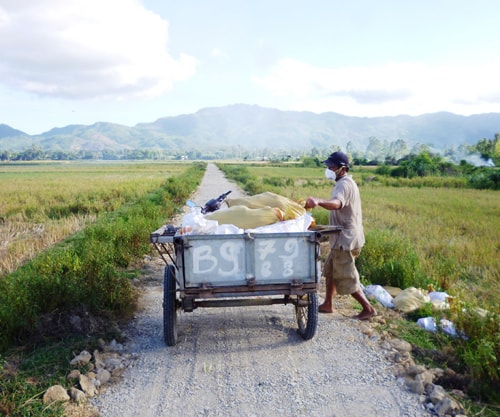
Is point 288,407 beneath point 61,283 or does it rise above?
beneath

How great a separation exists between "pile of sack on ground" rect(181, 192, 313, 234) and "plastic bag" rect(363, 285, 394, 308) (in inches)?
82.4

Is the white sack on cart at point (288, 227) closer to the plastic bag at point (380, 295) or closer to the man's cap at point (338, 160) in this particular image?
the man's cap at point (338, 160)

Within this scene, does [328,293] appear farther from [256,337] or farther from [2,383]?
[2,383]

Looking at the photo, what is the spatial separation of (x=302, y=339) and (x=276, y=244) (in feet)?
4.27

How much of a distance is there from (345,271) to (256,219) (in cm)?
143

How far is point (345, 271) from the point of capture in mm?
5086

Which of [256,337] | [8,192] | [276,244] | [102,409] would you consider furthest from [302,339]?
[8,192]

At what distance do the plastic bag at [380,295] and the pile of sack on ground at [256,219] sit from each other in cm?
209

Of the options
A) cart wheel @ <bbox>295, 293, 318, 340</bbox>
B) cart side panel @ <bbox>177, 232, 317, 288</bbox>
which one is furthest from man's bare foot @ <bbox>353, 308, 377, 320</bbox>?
cart side panel @ <bbox>177, 232, 317, 288</bbox>

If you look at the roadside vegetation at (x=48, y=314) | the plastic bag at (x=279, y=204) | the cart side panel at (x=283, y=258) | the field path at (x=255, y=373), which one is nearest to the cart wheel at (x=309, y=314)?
the field path at (x=255, y=373)

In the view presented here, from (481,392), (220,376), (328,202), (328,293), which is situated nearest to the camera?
(481,392)

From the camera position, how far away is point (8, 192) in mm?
25312

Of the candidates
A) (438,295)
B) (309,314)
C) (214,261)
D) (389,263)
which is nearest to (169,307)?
(214,261)

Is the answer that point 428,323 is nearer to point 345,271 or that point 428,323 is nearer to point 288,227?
point 345,271
